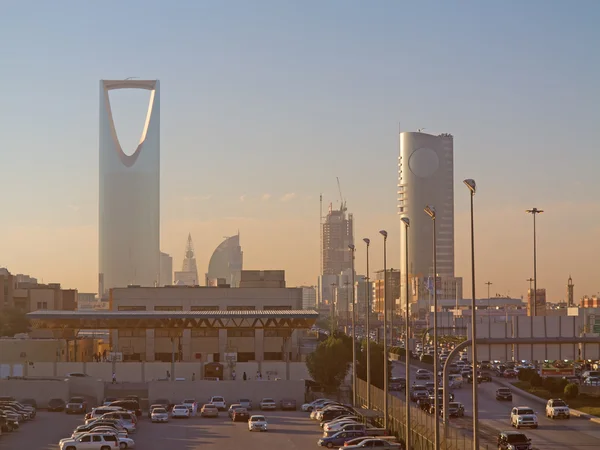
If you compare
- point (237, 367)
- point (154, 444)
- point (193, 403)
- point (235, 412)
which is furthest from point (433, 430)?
point (237, 367)

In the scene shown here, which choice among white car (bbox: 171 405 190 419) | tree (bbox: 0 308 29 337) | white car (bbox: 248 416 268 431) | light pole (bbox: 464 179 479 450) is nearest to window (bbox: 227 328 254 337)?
tree (bbox: 0 308 29 337)

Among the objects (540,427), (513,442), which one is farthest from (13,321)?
(513,442)

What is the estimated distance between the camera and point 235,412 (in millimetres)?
77875

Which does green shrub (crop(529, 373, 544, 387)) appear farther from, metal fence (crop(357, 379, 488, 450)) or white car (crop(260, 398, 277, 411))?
metal fence (crop(357, 379, 488, 450))

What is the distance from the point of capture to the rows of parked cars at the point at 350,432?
183ft

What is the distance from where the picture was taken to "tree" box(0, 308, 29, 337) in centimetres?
15793

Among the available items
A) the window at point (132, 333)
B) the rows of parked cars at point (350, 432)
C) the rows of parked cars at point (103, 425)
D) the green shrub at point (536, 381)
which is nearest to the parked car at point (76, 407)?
the rows of parked cars at point (103, 425)

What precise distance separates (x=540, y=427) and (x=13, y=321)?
108 metres

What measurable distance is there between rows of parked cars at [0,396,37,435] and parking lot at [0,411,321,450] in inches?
22.9

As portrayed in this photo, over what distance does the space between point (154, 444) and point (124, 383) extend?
30.0 m

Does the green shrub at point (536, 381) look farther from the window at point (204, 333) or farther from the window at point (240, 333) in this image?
the window at point (204, 333)

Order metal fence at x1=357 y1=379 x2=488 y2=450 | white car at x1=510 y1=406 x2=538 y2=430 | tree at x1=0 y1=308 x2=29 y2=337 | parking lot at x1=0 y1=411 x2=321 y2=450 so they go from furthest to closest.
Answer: tree at x1=0 y1=308 x2=29 y2=337 < white car at x1=510 y1=406 x2=538 y2=430 < parking lot at x1=0 y1=411 x2=321 y2=450 < metal fence at x1=357 y1=379 x2=488 y2=450

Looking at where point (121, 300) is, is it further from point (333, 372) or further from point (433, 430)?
point (433, 430)

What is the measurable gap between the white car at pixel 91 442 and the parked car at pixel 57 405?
2768 centimetres
